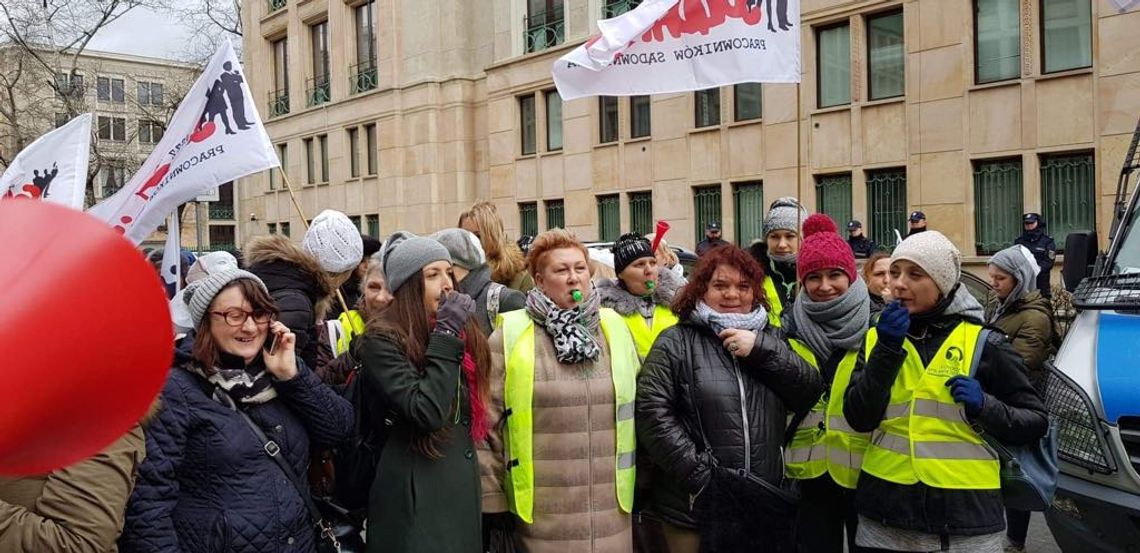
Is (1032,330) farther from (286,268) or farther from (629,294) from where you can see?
(286,268)

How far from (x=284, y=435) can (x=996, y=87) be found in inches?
610

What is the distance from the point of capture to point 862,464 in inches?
153

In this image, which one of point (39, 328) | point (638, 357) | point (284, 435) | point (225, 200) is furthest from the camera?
point (225, 200)

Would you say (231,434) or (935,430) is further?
(935,430)

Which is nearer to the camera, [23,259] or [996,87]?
[23,259]

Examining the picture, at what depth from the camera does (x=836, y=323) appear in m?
4.14

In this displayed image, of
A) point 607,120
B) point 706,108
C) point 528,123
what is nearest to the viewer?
point 706,108

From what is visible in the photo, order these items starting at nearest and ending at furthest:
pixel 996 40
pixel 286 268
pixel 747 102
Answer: pixel 286 268 → pixel 996 40 → pixel 747 102

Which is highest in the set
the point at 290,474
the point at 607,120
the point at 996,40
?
the point at 996,40

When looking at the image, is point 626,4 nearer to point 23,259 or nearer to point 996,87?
point 996,87

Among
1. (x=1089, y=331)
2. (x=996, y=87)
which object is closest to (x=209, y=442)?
(x=1089, y=331)

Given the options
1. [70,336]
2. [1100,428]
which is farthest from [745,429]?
[70,336]

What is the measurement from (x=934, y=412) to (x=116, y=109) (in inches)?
2709

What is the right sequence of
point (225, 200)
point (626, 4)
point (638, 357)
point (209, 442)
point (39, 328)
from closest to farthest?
point (39, 328) < point (209, 442) < point (638, 357) < point (626, 4) < point (225, 200)
